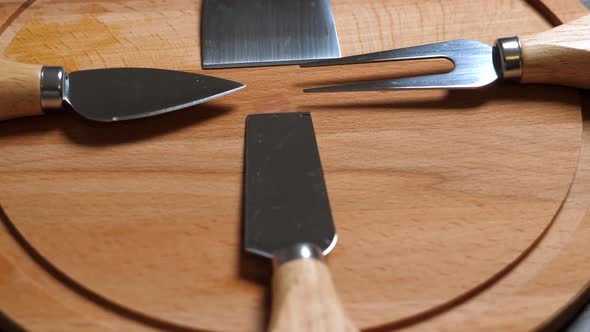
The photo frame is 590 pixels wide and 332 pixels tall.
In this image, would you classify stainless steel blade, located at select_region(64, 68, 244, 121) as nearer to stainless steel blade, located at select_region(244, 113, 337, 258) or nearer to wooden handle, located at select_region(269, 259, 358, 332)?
stainless steel blade, located at select_region(244, 113, 337, 258)

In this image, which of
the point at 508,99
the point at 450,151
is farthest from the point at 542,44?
the point at 450,151

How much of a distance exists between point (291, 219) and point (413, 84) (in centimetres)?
30

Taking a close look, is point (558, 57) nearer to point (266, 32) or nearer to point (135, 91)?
point (266, 32)

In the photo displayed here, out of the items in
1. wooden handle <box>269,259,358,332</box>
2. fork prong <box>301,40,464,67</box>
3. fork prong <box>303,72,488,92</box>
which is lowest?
wooden handle <box>269,259,358,332</box>

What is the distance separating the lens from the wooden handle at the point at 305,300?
0.53 meters

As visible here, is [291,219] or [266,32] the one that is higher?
[266,32]

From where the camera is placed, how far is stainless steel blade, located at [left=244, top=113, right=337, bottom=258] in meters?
0.63

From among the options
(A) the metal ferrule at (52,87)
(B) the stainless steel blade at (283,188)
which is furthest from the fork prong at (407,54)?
(A) the metal ferrule at (52,87)

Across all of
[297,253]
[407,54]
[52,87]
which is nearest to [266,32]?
[407,54]

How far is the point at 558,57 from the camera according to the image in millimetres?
809

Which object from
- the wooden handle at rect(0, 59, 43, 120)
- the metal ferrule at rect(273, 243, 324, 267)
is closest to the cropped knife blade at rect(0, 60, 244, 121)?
the wooden handle at rect(0, 59, 43, 120)

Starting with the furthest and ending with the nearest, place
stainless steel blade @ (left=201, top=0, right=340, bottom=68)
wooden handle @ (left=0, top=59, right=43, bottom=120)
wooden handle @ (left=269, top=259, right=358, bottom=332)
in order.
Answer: stainless steel blade @ (left=201, top=0, right=340, bottom=68)
wooden handle @ (left=0, top=59, right=43, bottom=120)
wooden handle @ (left=269, top=259, right=358, bottom=332)

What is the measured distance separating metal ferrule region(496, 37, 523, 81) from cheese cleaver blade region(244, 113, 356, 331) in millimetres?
286

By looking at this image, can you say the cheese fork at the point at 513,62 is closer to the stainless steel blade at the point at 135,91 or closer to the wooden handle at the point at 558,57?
the wooden handle at the point at 558,57
